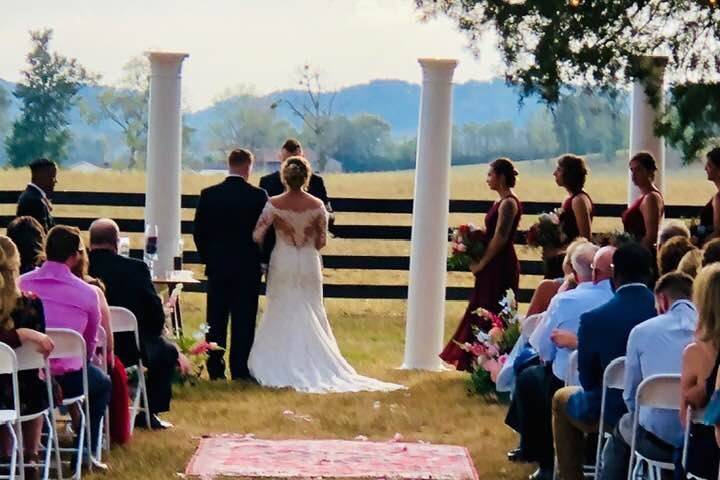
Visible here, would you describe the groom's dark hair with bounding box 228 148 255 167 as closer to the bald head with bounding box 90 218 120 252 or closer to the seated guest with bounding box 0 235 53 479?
the bald head with bounding box 90 218 120 252

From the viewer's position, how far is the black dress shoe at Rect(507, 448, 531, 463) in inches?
328

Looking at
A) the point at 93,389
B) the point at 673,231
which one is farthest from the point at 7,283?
the point at 673,231

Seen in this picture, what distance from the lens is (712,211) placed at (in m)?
10.7

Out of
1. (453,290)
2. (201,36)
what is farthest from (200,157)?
(453,290)

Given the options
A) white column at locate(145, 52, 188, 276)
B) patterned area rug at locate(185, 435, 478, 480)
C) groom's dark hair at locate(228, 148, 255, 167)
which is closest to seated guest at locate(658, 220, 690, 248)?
patterned area rug at locate(185, 435, 478, 480)

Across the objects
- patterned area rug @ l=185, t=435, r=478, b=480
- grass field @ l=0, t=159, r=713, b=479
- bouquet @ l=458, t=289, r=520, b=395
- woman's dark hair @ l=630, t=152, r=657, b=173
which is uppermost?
woman's dark hair @ l=630, t=152, r=657, b=173

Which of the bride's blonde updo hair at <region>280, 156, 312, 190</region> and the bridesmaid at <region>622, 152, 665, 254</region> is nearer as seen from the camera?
the bridesmaid at <region>622, 152, 665, 254</region>

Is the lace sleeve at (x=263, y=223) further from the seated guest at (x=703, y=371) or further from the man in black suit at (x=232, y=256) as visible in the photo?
the seated guest at (x=703, y=371)

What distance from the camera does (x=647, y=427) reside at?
629cm

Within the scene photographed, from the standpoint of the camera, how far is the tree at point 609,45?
8680 mm

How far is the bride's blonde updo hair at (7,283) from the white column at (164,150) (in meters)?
6.08

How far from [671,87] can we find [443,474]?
2.73 meters

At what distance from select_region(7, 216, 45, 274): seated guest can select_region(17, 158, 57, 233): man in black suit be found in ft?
8.34

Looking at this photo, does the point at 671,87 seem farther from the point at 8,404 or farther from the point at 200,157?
the point at 200,157
